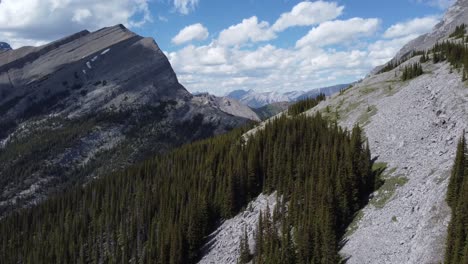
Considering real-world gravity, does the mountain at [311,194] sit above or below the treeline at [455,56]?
below

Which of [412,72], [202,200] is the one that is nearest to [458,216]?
[202,200]

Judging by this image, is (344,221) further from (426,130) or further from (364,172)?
(426,130)

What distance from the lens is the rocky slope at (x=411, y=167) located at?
45.5 metres

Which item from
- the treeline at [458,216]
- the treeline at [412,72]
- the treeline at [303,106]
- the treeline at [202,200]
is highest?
the treeline at [412,72]

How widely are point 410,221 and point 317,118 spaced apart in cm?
6330

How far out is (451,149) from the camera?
57.0 m

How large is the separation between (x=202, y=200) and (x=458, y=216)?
68406mm

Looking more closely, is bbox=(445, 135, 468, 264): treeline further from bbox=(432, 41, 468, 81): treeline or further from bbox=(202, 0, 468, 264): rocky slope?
bbox=(432, 41, 468, 81): treeline

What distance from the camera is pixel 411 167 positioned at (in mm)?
60156

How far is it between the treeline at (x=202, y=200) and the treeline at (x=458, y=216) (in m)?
16.0

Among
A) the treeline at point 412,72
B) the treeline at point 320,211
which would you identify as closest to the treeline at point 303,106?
the treeline at point 412,72

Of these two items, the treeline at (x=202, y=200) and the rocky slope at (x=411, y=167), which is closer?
the rocky slope at (x=411, y=167)

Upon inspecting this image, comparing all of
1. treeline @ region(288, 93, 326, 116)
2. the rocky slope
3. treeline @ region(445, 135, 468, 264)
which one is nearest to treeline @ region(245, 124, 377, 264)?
the rocky slope

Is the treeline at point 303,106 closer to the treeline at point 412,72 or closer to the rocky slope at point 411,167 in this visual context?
the treeline at point 412,72
